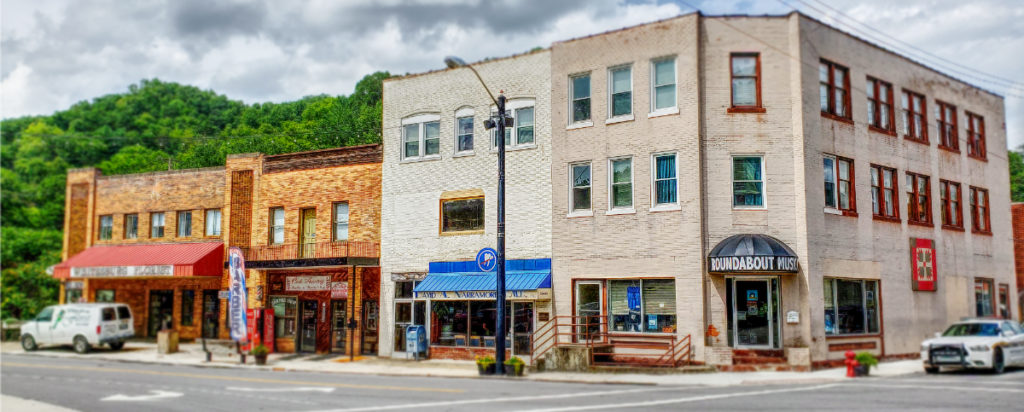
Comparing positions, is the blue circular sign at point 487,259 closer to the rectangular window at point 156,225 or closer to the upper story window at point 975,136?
the rectangular window at point 156,225

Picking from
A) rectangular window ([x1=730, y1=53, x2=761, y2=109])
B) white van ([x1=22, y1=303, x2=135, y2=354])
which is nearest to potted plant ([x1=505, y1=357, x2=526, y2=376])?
rectangular window ([x1=730, y1=53, x2=761, y2=109])

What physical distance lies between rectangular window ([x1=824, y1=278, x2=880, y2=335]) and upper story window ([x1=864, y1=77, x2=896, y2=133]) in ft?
18.2


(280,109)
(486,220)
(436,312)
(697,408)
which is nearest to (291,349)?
(436,312)

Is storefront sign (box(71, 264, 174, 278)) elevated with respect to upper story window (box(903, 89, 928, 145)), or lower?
lower

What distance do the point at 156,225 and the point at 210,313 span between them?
563 cm

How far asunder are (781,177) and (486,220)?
1002 centimetres

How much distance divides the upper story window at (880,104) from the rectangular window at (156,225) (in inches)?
1204

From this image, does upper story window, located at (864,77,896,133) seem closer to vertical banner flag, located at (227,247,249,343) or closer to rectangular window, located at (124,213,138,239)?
vertical banner flag, located at (227,247,249,343)

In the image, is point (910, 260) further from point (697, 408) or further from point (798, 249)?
point (697, 408)

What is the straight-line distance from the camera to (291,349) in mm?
33812

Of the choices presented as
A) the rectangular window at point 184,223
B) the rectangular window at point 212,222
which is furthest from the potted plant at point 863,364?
the rectangular window at point 184,223

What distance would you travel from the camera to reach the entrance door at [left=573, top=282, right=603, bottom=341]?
88.2ft

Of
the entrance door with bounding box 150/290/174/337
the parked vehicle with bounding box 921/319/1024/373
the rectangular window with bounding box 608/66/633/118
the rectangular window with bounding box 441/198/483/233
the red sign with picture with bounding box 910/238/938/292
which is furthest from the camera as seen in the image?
the entrance door with bounding box 150/290/174/337

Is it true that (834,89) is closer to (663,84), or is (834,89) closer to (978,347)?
(663,84)
